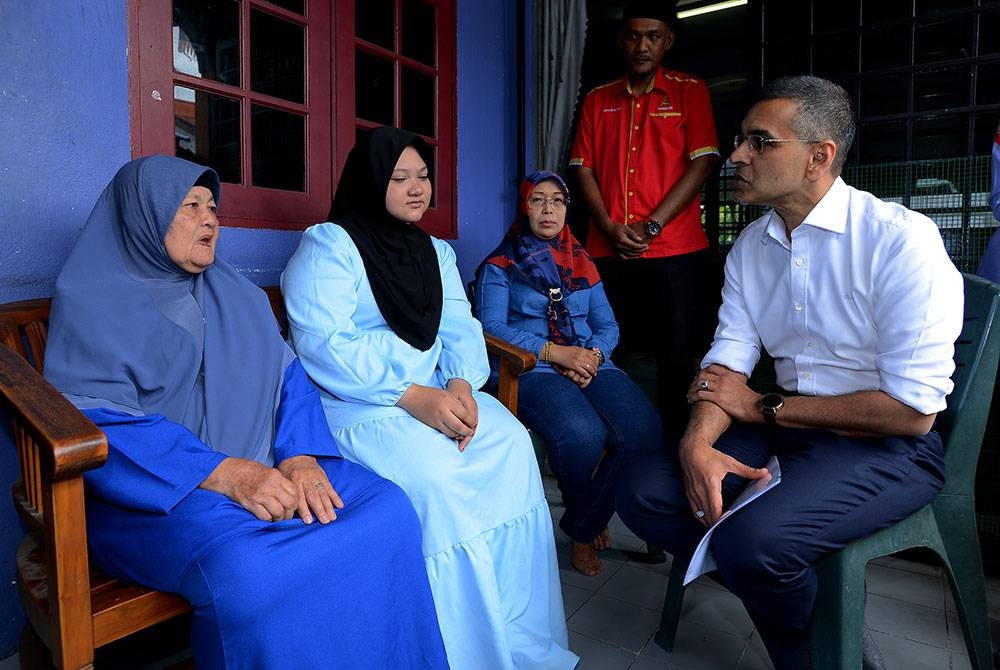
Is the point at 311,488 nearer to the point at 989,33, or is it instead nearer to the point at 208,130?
the point at 208,130

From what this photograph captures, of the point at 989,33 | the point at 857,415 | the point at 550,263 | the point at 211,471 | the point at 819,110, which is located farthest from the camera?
the point at 989,33

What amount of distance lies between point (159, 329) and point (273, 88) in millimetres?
1201

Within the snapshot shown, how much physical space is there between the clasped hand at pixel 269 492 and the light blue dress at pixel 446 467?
25 cm

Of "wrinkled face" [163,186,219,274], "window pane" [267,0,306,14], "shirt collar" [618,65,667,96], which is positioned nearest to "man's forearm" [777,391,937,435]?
"wrinkled face" [163,186,219,274]

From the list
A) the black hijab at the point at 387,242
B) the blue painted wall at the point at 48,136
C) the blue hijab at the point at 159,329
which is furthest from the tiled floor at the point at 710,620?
the blue painted wall at the point at 48,136

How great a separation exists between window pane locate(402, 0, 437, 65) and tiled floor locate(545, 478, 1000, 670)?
2.12 meters

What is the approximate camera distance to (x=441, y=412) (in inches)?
66.2

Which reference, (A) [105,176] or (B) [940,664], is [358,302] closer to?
(A) [105,176]

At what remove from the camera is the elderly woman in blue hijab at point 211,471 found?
1173mm

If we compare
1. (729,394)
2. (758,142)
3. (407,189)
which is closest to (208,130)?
(407,189)

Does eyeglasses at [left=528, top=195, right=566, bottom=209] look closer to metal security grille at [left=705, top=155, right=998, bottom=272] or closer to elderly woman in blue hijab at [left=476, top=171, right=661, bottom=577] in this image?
elderly woman in blue hijab at [left=476, top=171, right=661, bottom=577]

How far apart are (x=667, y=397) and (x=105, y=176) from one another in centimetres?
213

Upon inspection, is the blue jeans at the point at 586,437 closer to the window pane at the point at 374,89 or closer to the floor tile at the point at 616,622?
the floor tile at the point at 616,622

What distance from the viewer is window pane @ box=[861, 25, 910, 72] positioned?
108 inches
